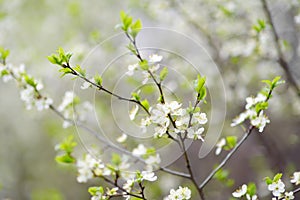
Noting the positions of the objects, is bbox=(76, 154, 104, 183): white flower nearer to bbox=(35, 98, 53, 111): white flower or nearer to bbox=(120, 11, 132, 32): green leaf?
bbox=(35, 98, 53, 111): white flower

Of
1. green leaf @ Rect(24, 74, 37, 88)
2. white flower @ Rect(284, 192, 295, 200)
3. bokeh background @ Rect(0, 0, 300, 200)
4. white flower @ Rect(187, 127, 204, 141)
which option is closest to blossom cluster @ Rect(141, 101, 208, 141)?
white flower @ Rect(187, 127, 204, 141)

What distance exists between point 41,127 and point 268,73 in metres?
1.76

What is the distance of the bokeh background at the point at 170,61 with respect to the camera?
5.97 feet

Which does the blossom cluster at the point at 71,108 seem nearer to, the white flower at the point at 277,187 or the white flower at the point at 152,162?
the white flower at the point at 152,162

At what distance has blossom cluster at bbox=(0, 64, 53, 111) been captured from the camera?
1.17 meters

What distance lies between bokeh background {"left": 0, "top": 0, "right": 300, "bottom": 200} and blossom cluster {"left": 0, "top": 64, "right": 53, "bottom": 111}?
1.22ft

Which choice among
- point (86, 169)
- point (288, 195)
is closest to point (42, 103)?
point (86, 169)

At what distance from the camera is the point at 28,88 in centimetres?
117

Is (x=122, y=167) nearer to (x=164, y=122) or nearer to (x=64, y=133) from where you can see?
(x=164, y=122)

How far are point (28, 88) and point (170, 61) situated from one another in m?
0.71

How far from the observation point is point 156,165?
1107 mm

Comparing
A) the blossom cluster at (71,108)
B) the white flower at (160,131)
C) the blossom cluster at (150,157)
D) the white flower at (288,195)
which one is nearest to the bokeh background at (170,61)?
the blossom cluster at (71,108)

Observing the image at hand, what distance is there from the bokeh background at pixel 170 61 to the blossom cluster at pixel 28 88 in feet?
1.22

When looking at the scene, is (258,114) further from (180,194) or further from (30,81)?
(30,81)
